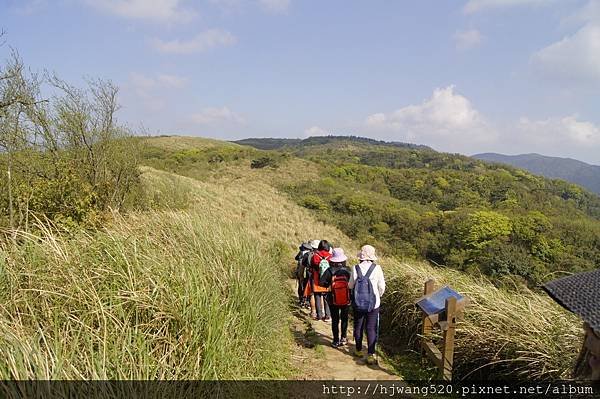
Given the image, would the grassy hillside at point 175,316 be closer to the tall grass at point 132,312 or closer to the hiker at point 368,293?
the tall grass at point 132,312

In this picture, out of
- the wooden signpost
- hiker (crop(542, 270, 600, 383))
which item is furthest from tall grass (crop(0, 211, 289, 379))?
hiker (crop(542, 270, 600, 383))

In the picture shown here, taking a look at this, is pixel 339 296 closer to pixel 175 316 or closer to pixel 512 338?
pixel 512 338

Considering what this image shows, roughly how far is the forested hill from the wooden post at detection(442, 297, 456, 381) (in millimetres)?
6056

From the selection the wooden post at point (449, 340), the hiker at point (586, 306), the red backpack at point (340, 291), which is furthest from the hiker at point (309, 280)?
the hiker at point (586, 306)

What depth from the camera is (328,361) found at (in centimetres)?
493

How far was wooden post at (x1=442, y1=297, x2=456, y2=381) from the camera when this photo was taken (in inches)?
166

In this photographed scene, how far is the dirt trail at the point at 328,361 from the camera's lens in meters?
4.55

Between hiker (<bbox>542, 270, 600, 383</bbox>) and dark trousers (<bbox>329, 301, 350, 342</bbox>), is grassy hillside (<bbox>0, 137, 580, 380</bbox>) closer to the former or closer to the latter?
dark trousers (<bbox>329, 301, 350, 342</bbox>)

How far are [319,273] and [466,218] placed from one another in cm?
2411

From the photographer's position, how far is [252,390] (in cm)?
375

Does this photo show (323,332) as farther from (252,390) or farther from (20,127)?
(20,127)

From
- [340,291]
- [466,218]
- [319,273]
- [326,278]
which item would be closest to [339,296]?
[340,291]

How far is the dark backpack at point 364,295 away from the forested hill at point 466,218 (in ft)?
20.7

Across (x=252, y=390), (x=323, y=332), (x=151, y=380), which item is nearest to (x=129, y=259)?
(x=151, y=380)
